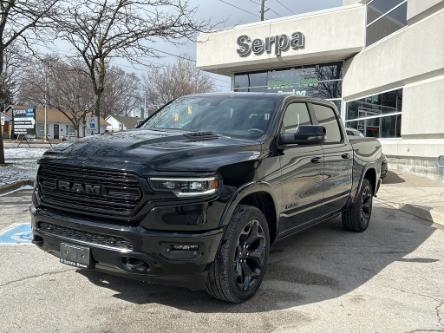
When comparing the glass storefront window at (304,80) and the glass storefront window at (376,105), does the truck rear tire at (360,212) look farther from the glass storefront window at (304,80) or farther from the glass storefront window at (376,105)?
the glass storefront window at (304,80)

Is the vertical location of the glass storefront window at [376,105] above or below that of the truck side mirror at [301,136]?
above

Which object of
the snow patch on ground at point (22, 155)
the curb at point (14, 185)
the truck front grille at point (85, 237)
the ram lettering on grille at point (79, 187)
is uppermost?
the ram lettering on grille at point (79, 187)

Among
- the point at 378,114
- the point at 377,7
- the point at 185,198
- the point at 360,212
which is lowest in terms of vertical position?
the point at 360,212

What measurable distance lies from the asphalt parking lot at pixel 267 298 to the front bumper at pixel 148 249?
1.39 feet

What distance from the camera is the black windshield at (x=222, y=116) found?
4750mm

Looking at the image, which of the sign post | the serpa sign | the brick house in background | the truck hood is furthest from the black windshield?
the brick house in background

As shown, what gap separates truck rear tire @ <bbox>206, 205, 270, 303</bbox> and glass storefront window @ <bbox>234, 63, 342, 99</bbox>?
762 inches

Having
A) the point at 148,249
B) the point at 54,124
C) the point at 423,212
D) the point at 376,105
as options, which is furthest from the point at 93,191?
the point at 54,124

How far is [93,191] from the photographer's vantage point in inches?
141

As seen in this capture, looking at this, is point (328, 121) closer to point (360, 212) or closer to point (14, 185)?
point (360, 212)

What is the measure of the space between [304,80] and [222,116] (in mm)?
19400

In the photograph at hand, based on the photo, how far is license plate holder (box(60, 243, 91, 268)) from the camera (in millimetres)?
3580

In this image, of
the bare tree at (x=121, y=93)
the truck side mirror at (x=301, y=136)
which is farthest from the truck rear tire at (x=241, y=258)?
the bare tree at (x=121, y=93)

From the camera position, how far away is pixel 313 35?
2086 centimetres
